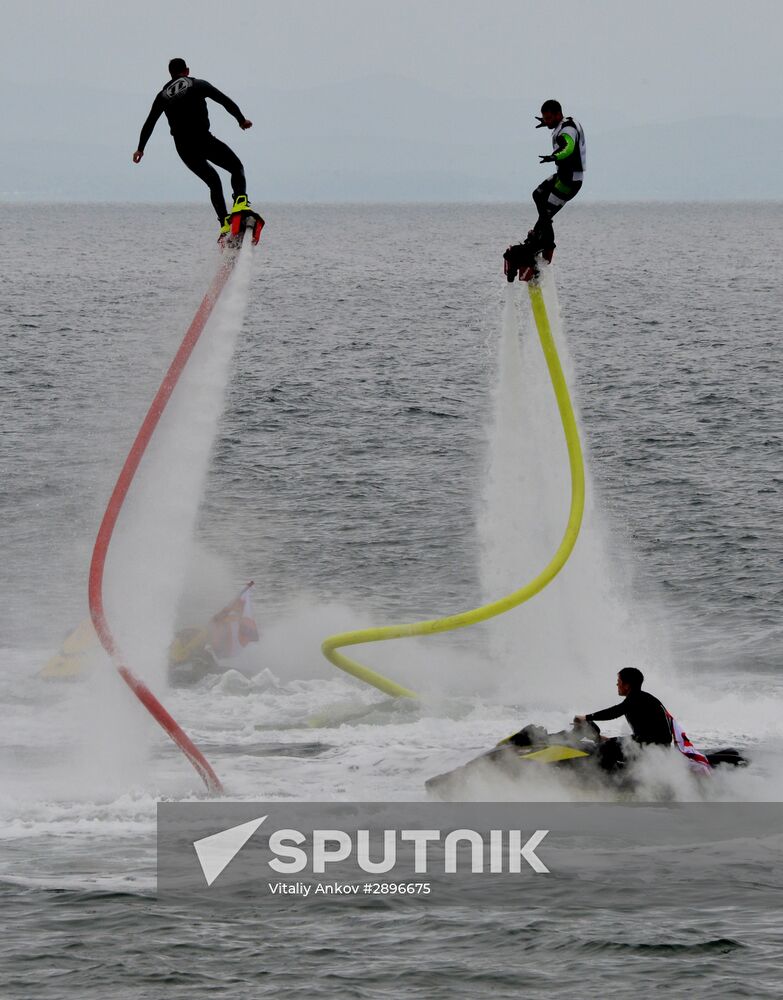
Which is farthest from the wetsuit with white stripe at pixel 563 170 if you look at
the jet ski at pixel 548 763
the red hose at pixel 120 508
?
the jet ski at pixel 548 763

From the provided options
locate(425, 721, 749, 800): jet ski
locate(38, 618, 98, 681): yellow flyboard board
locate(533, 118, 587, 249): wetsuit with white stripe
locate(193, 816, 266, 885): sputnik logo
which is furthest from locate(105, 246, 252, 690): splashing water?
locate(38, 618, 98, 681): yellow flyboard board

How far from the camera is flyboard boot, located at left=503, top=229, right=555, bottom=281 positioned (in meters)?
24.3

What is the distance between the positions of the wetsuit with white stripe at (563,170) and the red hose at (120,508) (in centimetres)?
470

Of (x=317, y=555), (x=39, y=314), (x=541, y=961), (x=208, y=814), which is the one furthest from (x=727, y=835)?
(x=39, y=314)

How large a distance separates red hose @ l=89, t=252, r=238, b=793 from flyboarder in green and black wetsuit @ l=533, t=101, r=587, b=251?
4728 mm

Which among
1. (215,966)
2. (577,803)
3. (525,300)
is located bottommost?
(215,966)

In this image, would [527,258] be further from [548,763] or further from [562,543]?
[548,763]

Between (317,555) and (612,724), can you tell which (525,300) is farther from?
(317,555)

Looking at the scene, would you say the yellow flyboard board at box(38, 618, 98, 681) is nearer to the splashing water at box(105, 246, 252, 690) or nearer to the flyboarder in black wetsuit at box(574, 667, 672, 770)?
the splashing water at box(105, 246, 252, 690)

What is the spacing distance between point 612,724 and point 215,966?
12.1 metres

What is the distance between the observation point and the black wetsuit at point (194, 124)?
21859 millimetres

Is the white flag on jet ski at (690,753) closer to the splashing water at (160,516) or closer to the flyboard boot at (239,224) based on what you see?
the splashing water at (160,516)

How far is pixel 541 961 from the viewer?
17844mm

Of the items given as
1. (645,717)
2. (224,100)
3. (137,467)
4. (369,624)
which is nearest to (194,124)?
(224,100)
